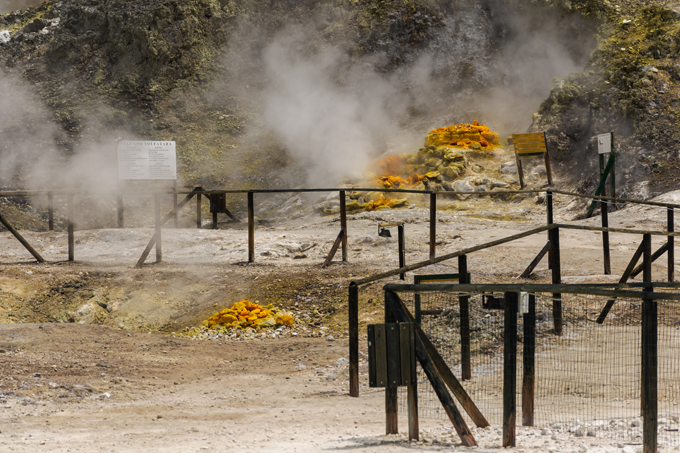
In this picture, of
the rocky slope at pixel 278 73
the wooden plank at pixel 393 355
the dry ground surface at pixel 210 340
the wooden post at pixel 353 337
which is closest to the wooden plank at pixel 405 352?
the wooden plank at pixel 393 355

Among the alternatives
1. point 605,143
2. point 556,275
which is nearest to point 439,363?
point 556,275

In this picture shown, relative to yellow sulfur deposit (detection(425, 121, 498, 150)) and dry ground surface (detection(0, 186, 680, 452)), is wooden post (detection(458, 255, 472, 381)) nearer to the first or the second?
dry ground surface (detection(0, 186, 680, 452))

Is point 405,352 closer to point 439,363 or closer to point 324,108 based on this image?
point 439,363

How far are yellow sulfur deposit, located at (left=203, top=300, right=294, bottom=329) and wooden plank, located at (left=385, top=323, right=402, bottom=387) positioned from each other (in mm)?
4657

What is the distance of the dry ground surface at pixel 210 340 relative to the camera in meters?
4.23

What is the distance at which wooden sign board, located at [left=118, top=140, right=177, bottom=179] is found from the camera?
1484 centimetres

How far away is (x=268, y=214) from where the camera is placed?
20.2 m

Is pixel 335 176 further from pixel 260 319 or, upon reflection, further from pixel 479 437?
pixel 479 437

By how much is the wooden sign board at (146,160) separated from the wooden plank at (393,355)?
1207cm

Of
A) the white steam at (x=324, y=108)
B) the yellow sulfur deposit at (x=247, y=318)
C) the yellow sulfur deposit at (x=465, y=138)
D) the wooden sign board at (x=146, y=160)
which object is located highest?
the white steam at (x=324, y=108)

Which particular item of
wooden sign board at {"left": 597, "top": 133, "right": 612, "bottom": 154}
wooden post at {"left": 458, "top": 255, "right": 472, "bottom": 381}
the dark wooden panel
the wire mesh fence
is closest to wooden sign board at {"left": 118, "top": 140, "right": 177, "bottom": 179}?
wooden sign board at {"left": 597, "top": 133, "right": 612, "bottom": 154}

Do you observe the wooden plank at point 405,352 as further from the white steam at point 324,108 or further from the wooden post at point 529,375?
the white steam at point 324,108

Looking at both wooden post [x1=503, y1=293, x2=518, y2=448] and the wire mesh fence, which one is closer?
wooden post [x1=503, y1=293, x2=518, y2=448]

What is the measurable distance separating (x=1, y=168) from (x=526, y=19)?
65.4 feet
